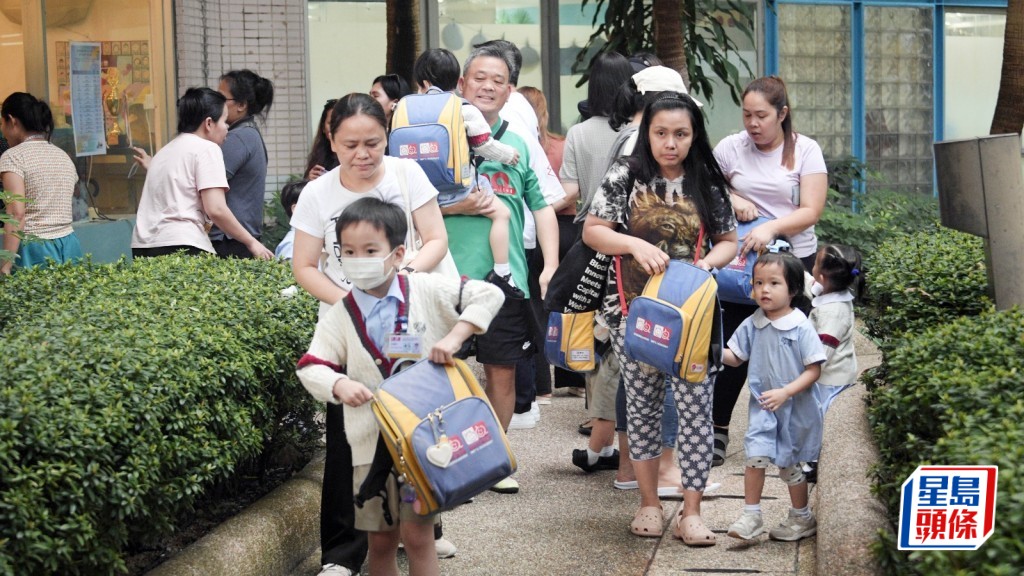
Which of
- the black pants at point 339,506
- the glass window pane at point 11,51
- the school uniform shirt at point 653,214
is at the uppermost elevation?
the glass window pane at point 11,51

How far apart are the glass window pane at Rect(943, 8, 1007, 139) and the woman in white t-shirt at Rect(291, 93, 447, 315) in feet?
43.7

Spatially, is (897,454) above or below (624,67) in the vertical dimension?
below

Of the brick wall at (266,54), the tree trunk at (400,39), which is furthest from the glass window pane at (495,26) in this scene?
the tree trunk at (400,39)

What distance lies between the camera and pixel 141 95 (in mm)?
10336

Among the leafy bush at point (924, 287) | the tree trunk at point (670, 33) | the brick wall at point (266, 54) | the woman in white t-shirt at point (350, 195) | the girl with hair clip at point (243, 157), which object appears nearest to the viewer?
the woman in white t-shirt at point (350, 195)

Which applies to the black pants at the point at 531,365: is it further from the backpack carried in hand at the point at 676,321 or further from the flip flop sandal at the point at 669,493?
the backpack carried in hand at the point at 676,321

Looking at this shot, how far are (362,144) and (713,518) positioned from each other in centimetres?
231

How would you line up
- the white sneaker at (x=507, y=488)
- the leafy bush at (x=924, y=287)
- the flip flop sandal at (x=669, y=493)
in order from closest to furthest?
the leafy bush at (x=924, y=287) < the flip flop sandal at (x=669, y=493) < the white sneaker at (x=507, y=488)

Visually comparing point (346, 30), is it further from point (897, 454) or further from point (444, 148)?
point (897, 454)

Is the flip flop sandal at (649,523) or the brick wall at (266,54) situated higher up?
the brick wall at (266,54)

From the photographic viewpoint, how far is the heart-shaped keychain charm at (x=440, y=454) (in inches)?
154

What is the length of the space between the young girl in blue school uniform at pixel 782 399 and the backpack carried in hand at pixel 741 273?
617mm

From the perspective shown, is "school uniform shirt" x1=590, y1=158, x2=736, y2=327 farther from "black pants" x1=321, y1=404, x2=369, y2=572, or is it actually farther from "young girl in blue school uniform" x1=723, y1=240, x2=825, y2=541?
"black pants" x1=321, y1=404, x2=369, y2=572

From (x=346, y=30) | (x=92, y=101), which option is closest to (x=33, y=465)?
(x=92, y=101)
